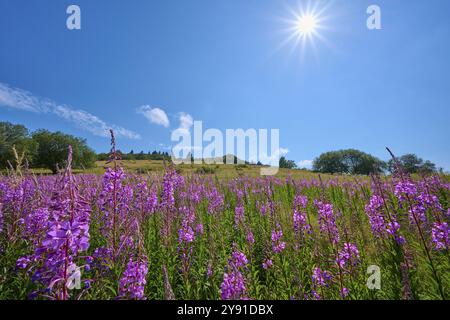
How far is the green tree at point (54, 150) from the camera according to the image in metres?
60.3

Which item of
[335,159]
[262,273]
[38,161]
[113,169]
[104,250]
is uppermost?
[335,159]

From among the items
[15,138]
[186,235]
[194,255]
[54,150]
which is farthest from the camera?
[54,150]

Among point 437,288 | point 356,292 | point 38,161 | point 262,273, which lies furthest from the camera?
point 38,161

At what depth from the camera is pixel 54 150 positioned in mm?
62938

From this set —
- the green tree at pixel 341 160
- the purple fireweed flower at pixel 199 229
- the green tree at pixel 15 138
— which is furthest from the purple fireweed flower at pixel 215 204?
the green tree at pixel 341 160

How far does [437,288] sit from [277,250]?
2305mm

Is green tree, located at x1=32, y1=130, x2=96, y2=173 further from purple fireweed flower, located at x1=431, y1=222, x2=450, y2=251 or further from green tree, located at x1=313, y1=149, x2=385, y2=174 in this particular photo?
green tree, located at x1=313, y1=149, x2=385, y2=174

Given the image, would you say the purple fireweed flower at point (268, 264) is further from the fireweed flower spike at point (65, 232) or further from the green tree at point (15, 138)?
the green tree at point (15, 138)

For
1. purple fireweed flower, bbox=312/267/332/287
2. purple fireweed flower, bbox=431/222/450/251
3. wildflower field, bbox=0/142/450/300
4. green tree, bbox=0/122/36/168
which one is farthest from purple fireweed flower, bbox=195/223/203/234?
green tree, bbox=0/122/36/168

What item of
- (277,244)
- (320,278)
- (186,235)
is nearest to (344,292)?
(320,278)

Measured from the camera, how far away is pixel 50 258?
172cm

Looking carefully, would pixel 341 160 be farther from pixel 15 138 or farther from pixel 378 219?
pixel 15 138
